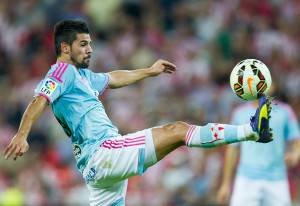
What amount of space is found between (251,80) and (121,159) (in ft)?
4.73

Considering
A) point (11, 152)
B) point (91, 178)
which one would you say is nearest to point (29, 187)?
point (91, 178)

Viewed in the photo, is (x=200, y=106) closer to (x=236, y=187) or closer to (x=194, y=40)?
(x=194, y=40)

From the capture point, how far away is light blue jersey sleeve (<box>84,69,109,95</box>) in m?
8.58

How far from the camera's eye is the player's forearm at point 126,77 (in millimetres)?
8961

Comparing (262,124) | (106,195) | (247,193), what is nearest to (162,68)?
(106,195)

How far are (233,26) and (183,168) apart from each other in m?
3.24

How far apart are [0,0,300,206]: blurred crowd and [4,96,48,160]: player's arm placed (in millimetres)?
4690

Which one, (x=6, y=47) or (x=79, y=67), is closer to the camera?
(x=79, y=67)

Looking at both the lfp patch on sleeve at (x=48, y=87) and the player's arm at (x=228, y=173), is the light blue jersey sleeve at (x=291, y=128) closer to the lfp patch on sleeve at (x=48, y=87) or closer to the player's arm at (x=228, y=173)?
the player's arm at (x=228, y=173)

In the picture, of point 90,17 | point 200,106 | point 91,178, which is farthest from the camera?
point 90,17

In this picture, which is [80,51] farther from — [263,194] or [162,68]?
[263,194]

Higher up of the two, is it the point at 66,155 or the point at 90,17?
the point at 90,17

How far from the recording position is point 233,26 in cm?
1459

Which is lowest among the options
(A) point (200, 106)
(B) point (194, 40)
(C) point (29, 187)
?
(C) point (29, 187)
